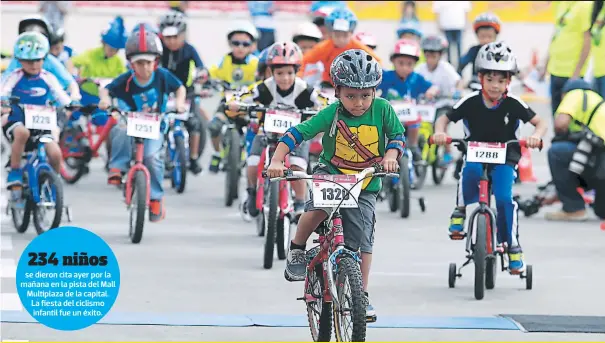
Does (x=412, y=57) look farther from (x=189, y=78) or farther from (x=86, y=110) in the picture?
(x=86, y=110)

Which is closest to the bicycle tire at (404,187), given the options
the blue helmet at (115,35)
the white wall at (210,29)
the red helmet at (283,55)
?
the red helmet at (283,55)

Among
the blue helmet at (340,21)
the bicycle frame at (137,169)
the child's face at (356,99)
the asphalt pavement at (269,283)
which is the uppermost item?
the blue helmet at (340,21)

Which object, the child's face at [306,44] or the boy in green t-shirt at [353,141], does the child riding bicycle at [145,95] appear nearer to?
the child's face at [306,44]

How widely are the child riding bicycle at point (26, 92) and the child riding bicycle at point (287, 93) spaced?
166 cm

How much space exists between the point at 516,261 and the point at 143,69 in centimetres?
442

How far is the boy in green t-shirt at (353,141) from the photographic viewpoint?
30.7 feet

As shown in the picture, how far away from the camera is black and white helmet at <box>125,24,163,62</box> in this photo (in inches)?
573

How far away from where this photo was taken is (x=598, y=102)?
15.4m

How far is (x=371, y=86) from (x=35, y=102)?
5690 mm

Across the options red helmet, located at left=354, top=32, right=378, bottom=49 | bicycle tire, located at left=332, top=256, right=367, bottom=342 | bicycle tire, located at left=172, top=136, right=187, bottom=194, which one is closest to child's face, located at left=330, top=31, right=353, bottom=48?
red helmet, located at left=354, top=32, right=378, bottom=49

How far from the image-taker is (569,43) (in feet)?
60.5

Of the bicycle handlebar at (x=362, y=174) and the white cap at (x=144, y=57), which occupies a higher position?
the white cap at (x=144, y=57)

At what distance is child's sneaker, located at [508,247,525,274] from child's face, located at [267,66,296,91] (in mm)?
2789

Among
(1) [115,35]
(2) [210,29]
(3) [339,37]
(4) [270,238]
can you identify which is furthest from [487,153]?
(2) [210,29]
